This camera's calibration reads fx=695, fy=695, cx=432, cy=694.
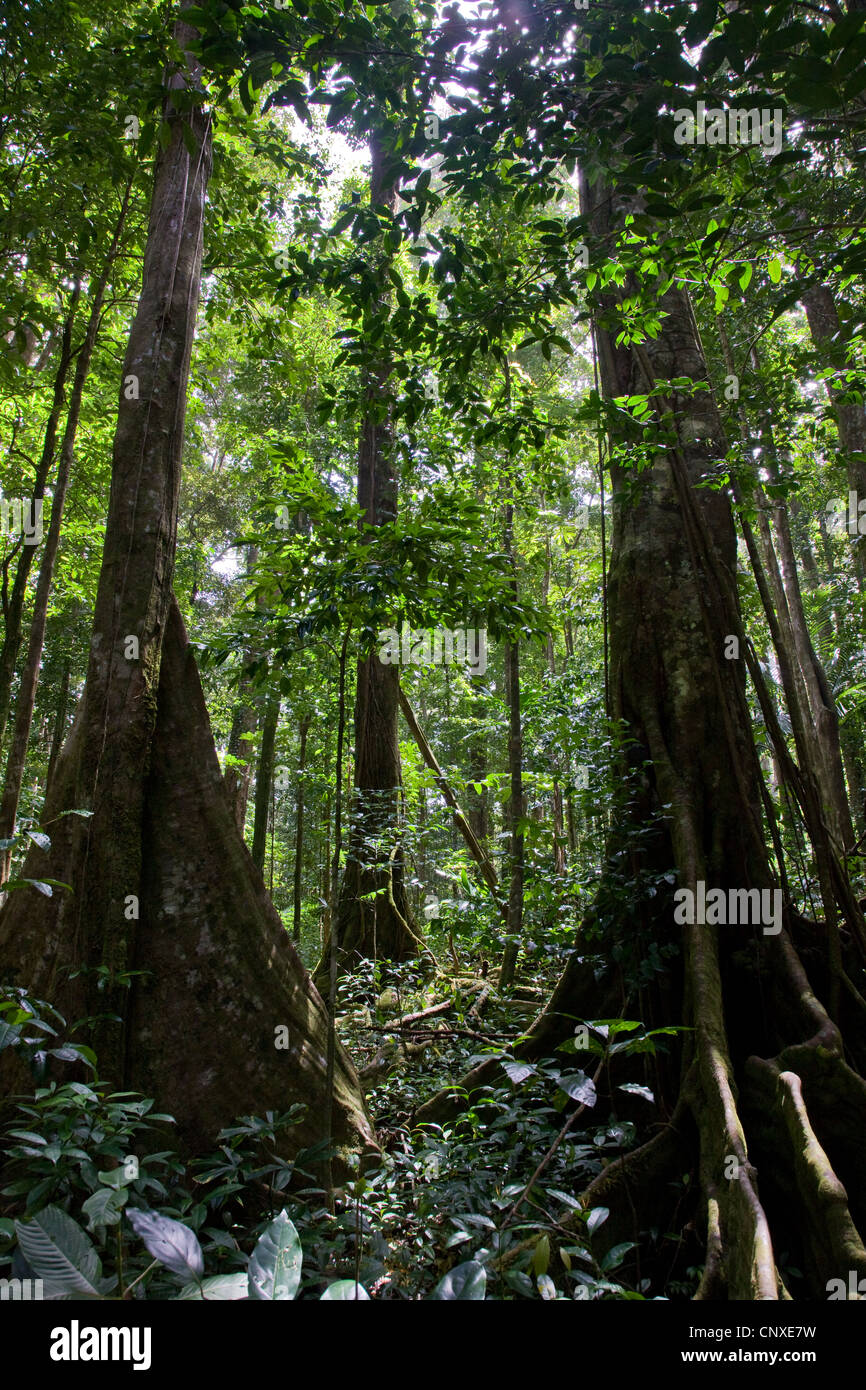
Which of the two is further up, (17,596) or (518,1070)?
(17,596)

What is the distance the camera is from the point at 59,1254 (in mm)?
1230

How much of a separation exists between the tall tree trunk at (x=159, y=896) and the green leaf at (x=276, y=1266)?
1.37 meters

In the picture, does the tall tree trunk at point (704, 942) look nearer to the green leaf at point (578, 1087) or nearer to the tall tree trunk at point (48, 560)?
the green leaf at point (578, 1087)

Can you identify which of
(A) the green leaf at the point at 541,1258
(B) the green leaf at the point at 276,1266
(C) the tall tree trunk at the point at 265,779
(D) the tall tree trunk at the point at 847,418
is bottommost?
(A) the green leaf at the point at 541,1258

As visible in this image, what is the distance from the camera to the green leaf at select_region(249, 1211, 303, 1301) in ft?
3.81

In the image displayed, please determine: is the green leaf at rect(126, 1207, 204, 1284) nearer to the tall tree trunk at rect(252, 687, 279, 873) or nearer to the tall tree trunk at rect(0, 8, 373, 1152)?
the tall tree trunk at rect(0, 8, 373, 1152)

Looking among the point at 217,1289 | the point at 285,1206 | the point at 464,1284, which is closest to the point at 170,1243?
the point at 217,1289

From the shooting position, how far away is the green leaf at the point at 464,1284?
131 centimetres

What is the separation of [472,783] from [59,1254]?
446cm

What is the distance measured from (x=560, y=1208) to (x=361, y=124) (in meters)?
4.18

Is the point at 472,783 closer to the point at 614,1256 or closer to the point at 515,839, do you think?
the point at 515,839

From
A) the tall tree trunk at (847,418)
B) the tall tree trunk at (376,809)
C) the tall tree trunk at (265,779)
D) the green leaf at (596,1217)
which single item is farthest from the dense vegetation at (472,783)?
the tall tree trunk at (265,779)
